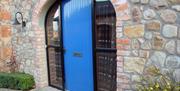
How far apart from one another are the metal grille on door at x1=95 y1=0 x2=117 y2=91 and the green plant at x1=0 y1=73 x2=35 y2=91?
222cm

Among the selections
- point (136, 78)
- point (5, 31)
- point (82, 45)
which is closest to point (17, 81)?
point (5, 31)

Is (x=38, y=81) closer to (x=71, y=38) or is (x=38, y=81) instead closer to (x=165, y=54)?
(x=71, y=38)

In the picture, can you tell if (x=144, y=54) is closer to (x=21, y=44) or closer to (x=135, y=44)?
(x=135, y=44)

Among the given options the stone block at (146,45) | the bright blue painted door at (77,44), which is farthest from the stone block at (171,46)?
the bright blue painted door at (77,44)

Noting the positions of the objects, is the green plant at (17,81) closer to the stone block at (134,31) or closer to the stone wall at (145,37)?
the stone wall at (145,37)

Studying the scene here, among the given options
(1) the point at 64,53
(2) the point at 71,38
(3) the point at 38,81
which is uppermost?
(2) the point at 71,38

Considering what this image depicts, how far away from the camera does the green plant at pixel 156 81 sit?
318 cm

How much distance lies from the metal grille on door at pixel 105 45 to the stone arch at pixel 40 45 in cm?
174

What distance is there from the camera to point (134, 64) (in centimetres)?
358

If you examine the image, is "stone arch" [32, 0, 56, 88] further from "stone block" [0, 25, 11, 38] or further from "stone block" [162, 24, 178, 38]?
"stone block" [162, 24, 178, 38]

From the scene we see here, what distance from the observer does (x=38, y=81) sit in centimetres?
585

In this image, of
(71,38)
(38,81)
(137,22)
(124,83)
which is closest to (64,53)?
(71,38)

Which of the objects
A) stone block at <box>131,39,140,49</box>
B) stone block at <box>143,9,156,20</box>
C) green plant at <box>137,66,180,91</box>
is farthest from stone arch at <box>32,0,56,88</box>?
green plant at <box>137,66,180,91</box>

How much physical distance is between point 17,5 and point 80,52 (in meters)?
2.62
